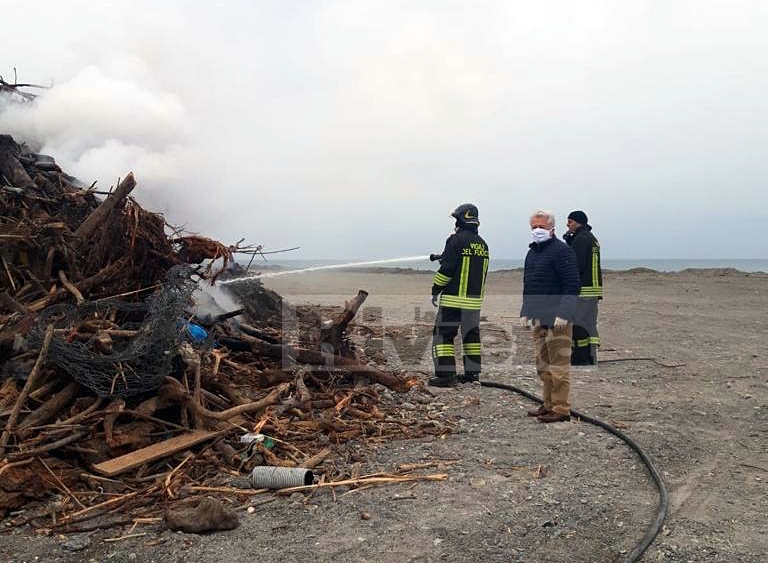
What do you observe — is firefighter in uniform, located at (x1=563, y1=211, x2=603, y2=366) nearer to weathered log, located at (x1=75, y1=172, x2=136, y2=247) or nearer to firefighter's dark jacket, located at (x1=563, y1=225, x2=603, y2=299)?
firefighter's dark jacket, located at (x1=563, y1=225, x2=603, y2=299)

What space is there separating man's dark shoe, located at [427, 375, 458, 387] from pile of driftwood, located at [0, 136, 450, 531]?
1.04 ft

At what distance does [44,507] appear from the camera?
3840mm

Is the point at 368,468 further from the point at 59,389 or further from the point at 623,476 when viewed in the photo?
the point at 59,389

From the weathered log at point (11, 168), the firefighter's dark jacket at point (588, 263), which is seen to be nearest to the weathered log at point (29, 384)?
the weathered log at point (11, 168)

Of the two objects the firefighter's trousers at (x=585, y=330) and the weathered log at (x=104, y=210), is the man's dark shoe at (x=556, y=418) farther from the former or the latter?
the weathered log at (x=104, y=210)

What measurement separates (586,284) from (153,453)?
5526mm

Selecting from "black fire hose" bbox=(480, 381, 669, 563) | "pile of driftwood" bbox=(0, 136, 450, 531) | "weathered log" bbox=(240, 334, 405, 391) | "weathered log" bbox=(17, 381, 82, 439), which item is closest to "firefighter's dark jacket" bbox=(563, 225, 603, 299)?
"black fire hose" bbox=(480, 381, 669, 563)

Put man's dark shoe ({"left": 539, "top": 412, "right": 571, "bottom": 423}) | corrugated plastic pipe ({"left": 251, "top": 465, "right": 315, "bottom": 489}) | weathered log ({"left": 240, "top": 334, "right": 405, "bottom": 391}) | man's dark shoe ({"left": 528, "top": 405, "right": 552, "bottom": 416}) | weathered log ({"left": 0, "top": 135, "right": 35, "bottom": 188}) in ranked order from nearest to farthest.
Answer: corrugated plastic pipe ({"left": 251, "top": 465, "right": 315, "bottom": 489}), man's dark shoe ({"left": 539, "top": 412, "right": 571, "bottom": 423}), man's dark shoe ({"left": 528, "top": 405, "right": 552, "bottom": 416}), weathered log ({"left": 0, "top": 135, "right": 35, "bottom": 188}), weathered log ({"left": 240, "top": 334, "right": 405, "bottom": 391})

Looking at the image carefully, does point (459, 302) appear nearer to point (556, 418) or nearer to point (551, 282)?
point (551, 282)

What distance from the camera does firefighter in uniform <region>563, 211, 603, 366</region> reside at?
784 centimetres

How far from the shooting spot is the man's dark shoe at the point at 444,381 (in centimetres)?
687

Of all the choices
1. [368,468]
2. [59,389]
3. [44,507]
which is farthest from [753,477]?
[59,389]

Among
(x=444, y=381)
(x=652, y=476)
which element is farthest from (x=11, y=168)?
(x=652, y=476)

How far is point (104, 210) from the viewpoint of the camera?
5.71 metres
